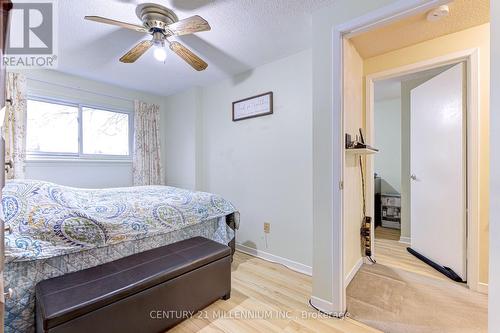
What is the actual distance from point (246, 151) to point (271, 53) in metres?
1.16

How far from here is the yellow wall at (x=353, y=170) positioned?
1.84 meters

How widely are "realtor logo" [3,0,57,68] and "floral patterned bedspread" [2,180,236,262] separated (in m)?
0.96

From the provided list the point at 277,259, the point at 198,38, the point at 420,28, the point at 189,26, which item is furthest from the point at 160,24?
the point at 277,259

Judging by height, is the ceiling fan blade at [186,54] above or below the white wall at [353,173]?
above

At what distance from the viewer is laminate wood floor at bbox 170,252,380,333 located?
148cm

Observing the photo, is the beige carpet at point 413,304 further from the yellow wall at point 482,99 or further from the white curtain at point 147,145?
the white curtain at point 147,145

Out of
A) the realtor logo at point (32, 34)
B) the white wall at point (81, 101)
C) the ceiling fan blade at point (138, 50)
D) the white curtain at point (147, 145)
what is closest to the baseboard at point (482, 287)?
the ceiling fan blade at point (138, 50)

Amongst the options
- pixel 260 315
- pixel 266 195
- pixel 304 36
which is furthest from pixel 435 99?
pixel 260 315

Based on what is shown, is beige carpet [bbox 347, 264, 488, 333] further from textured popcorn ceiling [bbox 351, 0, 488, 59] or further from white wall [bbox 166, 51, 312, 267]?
textured popcorn ceiling [bbox 351, 0, 488, 59]

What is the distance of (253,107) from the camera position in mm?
2740

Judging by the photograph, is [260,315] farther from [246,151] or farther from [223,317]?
[246,151]

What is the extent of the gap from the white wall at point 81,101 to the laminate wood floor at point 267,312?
2.47 m

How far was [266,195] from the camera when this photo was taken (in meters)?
2.65

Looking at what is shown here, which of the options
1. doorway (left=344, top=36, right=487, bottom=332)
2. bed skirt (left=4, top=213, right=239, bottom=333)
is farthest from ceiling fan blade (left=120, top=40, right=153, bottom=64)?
doorway (left=344, top=36, right=487, bottom=332)
